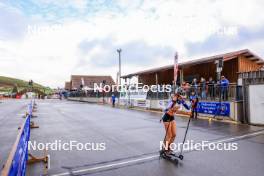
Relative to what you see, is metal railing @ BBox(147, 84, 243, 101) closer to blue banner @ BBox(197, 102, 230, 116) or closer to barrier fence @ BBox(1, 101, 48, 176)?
blue banner @ BBox(197, 102, 230, 116)

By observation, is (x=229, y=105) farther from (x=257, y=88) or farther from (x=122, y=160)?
(x=122, y=160)

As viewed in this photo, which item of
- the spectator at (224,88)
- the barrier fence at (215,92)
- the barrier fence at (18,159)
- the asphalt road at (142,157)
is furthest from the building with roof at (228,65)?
the barrier fence at (18,159)

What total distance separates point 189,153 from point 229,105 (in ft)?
27.6

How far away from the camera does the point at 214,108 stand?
1547cm

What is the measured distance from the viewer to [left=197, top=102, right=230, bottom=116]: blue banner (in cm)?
1455

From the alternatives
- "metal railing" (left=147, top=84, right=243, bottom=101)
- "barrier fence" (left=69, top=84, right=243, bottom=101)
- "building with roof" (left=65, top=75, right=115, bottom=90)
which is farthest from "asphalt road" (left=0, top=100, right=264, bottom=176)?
"building with roof" (left=65, top=75, right=115, bottom=90)

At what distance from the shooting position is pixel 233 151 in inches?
286

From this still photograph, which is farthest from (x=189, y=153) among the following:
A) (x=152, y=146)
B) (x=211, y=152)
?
(x=152, y=146)

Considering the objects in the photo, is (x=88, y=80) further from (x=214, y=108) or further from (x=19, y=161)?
(x=19, y=161)

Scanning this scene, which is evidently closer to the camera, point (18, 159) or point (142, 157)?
point (18, 159)

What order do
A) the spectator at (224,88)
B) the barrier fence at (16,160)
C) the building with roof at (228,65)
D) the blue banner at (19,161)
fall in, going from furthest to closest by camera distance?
the building with roof at (228,65)
the spectator at (224,88)
the blue banner at (19,161)
the barrier fence at (16,160)

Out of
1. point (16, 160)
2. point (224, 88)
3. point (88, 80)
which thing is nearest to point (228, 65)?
point (224, 88)

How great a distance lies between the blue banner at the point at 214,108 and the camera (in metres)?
14.6

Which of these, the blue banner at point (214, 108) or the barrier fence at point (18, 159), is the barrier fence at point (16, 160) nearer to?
the barrier fence at point (18, 159)
